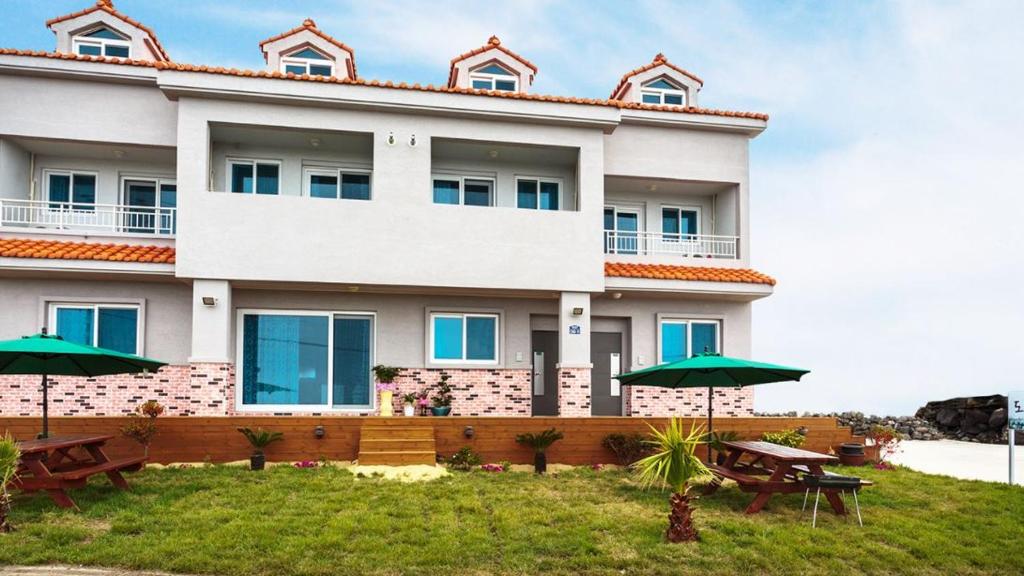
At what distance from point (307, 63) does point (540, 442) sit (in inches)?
457

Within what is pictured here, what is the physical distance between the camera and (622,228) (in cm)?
1925

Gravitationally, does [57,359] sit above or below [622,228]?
below

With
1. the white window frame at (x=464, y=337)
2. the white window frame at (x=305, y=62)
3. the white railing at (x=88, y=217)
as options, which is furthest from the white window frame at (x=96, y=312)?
the white window frame at (x=305, y=62)

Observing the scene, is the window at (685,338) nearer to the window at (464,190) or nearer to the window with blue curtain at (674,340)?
the window with blue curtain at (674,340)

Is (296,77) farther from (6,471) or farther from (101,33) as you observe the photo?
(6,471)

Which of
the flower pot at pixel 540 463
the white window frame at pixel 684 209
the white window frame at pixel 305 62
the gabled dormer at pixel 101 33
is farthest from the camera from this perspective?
the white window frame at pixel 684 209

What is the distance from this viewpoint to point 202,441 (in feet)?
44.0

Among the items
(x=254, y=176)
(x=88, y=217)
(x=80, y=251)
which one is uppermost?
(x=254, y=176)

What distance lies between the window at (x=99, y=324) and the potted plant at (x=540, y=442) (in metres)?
9.14

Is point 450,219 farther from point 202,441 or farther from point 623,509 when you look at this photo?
point 623,509

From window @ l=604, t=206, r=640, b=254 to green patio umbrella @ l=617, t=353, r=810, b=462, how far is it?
6681mm

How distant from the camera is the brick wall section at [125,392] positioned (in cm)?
1468

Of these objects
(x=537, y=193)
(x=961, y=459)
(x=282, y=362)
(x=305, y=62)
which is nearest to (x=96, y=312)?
(x=282, y=362)

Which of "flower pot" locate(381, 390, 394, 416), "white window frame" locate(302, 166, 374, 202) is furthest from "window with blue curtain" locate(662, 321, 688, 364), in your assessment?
"white window frame" locate(302, 166, 374, 202)
